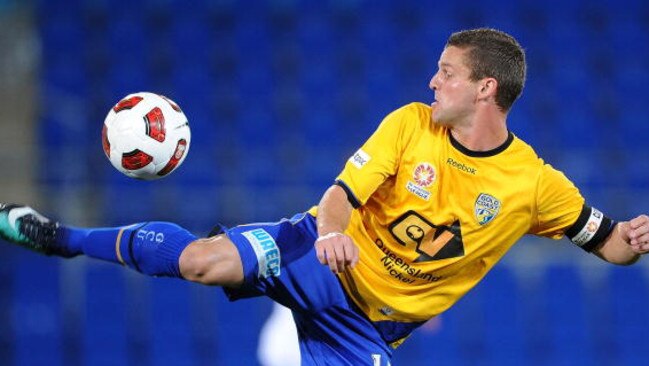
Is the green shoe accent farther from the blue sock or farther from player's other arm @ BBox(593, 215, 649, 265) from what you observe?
player's other arm @ BBox(593, 215, 649, 265)

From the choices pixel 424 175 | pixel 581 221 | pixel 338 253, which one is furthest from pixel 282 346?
pixel 338 253

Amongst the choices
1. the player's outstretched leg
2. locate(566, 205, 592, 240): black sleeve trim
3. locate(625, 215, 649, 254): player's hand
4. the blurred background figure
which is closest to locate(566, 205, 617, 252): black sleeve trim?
locate(566, 205, 592, 240): black sleeve trim

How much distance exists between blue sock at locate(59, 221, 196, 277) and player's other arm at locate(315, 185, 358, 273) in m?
0.56

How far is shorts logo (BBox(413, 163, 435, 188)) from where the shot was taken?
12.4 feet

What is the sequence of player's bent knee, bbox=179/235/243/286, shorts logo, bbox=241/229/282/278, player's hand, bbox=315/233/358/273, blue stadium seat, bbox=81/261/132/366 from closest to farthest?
player's hand, bbox=315/233/358/273, player's bent knee, bbox=179/235/243/286, shorts logo, bbox=241/229/282/278, blue stadium seat, bbox=81/261/132/366

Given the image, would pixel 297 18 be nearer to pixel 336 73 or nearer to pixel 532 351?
pixel 336 73

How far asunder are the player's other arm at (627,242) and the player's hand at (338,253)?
1186 mm

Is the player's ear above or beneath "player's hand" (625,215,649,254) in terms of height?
above

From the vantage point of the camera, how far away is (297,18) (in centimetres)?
962

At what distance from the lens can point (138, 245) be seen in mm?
3744

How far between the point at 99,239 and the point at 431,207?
1.30 m

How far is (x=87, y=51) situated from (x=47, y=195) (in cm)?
180

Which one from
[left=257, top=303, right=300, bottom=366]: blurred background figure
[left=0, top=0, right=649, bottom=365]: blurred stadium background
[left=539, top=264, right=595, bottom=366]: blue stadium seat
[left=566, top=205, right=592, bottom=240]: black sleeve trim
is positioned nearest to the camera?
[left=566, top=205, right=592, bottom=240]: black sleeve trim

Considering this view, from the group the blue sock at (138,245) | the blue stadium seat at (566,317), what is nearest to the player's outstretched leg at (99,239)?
the blue sock at (138,245)
